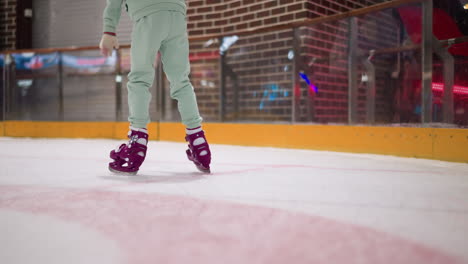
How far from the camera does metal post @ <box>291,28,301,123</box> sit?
3998mm

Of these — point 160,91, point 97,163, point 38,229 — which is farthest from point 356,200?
point 160,91

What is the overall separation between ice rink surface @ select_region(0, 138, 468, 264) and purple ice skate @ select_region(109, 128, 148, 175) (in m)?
0.06

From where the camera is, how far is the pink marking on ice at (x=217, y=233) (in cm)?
93

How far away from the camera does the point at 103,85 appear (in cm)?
587

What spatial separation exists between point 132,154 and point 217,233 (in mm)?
1157

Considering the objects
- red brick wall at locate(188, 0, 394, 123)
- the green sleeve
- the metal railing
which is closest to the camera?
the green sleeve

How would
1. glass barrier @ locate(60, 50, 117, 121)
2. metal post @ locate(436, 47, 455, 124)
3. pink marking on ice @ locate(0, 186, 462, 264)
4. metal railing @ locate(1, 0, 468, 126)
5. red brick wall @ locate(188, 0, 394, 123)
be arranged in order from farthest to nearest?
glass barrier @ locate(60, 50, 117, 121)
red brick wall @ locate(188, 0, 394, 123)
metal railing @ locate(1, 0, 468, 126)
metal post @ locate(436, 47, 455, 124)
pink marking on ice @ locate(0, 186, 462, 264)

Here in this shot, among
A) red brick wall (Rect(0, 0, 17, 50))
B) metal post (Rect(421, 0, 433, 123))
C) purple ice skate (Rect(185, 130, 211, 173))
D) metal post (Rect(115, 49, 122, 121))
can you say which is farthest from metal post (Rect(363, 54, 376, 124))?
red brick wall (Rect(0, 0, 17, 50))

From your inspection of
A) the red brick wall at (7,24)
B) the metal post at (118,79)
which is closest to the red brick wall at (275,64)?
the metal post at (118,79)

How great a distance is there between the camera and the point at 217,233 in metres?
1.11

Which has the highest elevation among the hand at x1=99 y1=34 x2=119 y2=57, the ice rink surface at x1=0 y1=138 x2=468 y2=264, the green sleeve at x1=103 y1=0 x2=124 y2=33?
the green sleeve at x1=103 y1=0 x2=124 y2=33

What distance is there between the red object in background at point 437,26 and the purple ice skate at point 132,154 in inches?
84.0

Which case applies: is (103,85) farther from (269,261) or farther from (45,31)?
(269,261)

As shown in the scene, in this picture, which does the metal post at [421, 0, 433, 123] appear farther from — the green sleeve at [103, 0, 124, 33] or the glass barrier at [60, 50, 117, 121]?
the glass barrier at [60, 50, 117, 121]
